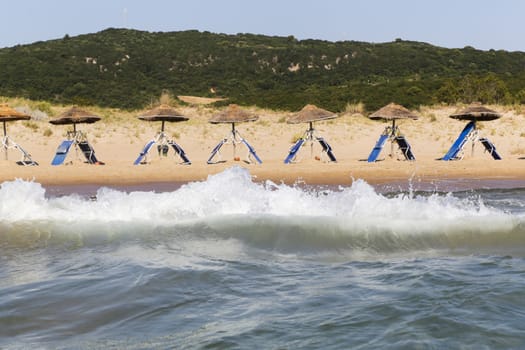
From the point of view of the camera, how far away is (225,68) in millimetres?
57438

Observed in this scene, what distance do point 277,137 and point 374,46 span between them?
1696 inches

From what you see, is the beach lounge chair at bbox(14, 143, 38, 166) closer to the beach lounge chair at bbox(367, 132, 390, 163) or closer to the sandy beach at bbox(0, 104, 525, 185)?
the sandy beach at bbox(0, 104, 525, 185)

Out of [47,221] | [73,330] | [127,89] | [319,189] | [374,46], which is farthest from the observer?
[374,46]

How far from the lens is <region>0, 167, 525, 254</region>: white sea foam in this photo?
738 cm

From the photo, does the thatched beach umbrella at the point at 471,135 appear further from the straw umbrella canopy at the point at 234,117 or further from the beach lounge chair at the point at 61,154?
the beach lounge chair at the point at 61,154

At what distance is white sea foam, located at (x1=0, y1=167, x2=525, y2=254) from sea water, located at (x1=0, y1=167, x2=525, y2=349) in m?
0.02

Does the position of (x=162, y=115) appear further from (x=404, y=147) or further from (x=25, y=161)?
(x=404, y=147)

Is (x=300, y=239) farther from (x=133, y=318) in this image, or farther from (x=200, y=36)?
(x=200, y=36)

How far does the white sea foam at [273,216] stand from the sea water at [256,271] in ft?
0.07

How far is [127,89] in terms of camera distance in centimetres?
4747

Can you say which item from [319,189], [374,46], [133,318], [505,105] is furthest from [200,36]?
[133,318]

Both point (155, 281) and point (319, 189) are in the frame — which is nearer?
point (155, 281)

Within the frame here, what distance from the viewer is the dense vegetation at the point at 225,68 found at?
43.6 m

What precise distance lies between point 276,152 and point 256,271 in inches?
699
